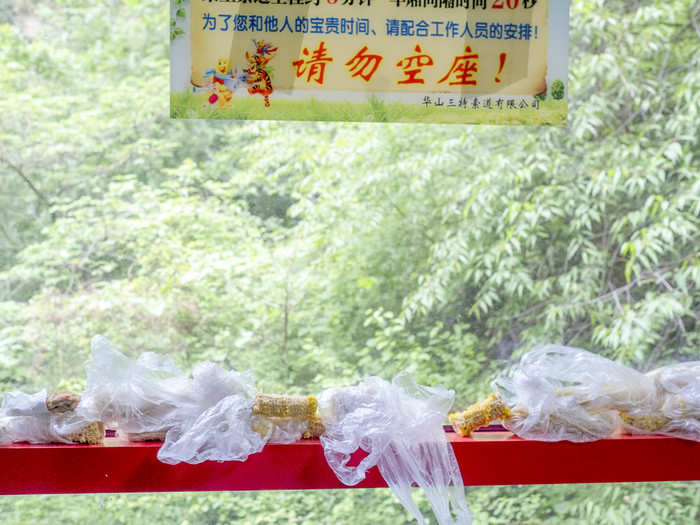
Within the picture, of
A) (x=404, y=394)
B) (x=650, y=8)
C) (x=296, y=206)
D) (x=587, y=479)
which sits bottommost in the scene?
(x=587, y=479)

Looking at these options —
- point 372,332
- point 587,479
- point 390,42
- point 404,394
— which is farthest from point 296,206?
point 587,479

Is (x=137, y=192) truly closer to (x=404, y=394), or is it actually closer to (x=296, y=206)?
(x=296, y=206)

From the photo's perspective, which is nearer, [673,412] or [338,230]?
[673,412]

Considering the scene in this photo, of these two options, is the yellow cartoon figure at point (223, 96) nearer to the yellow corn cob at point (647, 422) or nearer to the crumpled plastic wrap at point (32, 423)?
the crumpled plastic wrap at point (32, 423)

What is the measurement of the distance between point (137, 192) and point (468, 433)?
233 centimetres

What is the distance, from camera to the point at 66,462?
6.29ft

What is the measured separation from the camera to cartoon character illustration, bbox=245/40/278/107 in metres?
2.66

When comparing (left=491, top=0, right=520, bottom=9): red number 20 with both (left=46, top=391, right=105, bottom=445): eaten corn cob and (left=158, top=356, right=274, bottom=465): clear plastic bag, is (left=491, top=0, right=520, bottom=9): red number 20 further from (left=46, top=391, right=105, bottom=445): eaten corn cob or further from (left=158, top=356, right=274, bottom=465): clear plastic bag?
(left=46, top=391, right=105, bottom=445): eaten corn cob

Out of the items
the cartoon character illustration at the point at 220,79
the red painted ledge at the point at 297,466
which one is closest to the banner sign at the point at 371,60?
the cartoon character illustration at the point at 220,79

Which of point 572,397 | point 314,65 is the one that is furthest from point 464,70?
point 572,397

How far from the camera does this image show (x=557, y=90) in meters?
2.75

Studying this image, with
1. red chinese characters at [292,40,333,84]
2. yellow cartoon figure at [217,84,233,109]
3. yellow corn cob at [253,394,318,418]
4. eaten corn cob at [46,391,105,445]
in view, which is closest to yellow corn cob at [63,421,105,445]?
eaten corn cob at [46,391,105,445]

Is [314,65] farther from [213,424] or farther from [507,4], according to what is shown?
[213,424]

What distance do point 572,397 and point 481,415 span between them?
245 millimetres
